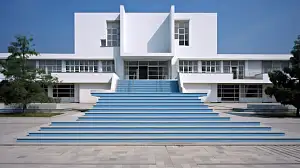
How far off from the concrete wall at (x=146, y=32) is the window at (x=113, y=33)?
133 centimetres

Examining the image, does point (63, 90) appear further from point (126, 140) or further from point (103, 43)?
point (126, 140)

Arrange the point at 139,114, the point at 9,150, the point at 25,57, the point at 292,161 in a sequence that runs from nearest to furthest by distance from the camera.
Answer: the point at 292,161
the point at 9,150
the point at 139,114
the point at 25,57

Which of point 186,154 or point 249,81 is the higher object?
point 249,81

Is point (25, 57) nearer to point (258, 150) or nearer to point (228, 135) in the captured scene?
point (228, 135)

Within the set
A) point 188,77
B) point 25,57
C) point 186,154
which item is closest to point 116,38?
point 188,77

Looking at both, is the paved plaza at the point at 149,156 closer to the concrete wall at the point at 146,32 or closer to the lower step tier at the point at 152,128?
the lower step tier at the point at 152,128

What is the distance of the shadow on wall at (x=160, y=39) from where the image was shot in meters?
24.6

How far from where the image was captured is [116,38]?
25234 millimetres

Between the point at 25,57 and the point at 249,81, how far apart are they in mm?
23242

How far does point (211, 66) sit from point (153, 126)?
63.0 feet

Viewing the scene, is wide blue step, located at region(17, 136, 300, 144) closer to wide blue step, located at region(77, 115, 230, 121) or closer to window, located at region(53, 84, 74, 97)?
wide blue step, located at region(77, 115, 230, 121)

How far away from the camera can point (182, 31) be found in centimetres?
2536

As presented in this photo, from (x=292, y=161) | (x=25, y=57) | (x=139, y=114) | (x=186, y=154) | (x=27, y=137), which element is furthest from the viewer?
(x=25, y=57)

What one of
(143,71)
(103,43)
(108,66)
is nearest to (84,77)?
(108,66)
